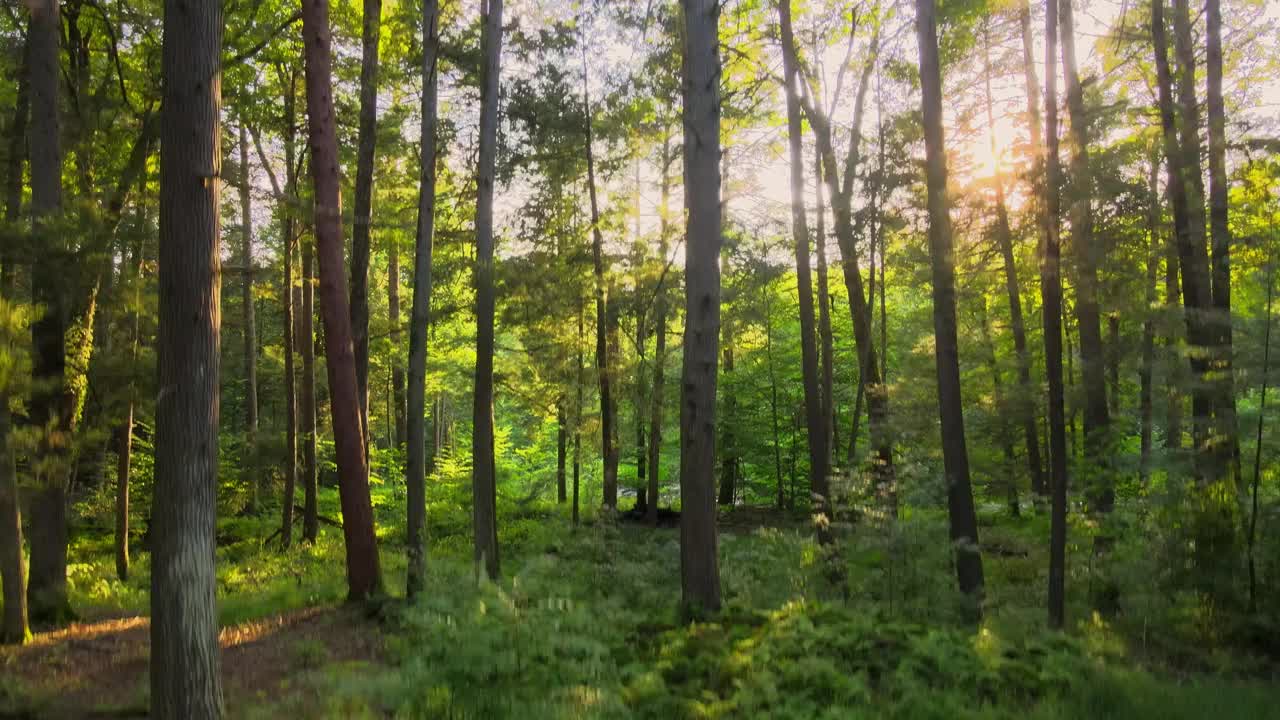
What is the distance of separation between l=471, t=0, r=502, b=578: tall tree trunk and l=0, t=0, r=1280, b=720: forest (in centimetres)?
8

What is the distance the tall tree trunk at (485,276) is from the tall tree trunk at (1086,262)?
798cm

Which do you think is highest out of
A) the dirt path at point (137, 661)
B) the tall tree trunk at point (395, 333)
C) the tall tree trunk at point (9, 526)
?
the tall tree trunk at point (395, 333)

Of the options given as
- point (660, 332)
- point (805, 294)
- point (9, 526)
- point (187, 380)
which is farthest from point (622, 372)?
point (187, 380)

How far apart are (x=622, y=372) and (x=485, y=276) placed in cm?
720

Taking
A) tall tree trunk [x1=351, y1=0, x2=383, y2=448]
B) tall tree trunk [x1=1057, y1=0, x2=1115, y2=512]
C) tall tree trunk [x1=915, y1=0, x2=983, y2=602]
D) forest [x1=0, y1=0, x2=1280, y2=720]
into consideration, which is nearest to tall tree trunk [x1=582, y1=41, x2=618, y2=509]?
forest [x1=0, y1=0, x2=1280, y2=720]

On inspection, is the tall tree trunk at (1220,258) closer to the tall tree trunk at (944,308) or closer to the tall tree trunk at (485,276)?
the tall tree trunk at (944,308)

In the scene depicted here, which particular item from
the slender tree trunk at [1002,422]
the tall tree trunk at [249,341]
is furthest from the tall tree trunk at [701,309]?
the tall tree trunk at [249,341]

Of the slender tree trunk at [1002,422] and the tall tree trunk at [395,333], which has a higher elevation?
the tall tree trunk at [395,333]

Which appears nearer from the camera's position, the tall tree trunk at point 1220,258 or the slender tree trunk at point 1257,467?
the slender tree trunk at point 1257,467

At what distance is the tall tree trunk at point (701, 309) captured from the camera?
24.3ft

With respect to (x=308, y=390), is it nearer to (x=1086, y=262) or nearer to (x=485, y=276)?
(x=485, y=276)

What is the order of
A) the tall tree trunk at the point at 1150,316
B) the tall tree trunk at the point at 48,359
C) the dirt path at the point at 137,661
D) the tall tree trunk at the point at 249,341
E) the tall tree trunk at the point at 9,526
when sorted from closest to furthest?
the dirt path at the point at 137,661 < the tall tree trunk at the point at 9,526 < the tall tree trunk at the point at 48,359 < the tall tree trunk at the point at 1150,316 < the tall tree trunk at the point at 249,341

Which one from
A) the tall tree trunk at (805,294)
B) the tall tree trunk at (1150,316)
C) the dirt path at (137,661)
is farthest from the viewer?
the tall tree trunk at (805,294)

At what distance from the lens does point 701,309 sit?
7516mm
